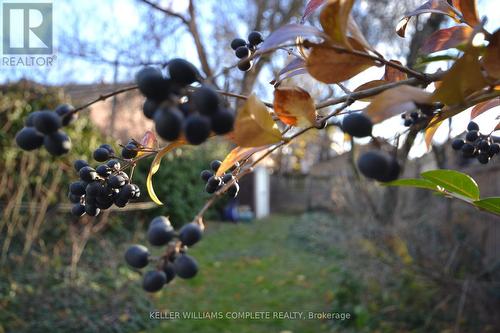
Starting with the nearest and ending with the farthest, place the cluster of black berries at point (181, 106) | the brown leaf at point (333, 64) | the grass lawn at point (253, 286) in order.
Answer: the cluster of black berries at point (181, 106), the brown leaf at point (333, 64), the grass lawn at point (253, 286)

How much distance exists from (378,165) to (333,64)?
0.15m

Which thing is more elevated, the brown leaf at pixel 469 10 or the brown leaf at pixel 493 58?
the brown leaf at pixel 469 10

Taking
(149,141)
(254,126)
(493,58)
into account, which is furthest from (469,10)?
(149,141)

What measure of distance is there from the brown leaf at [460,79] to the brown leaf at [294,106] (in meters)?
0.17

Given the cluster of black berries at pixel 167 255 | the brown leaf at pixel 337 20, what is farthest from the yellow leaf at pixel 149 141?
the brown leaf at pixel 337 20

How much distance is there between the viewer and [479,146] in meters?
0.87

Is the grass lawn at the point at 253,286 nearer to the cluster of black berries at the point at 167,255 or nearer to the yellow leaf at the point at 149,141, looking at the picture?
the yellow leaf at the point at 149,141

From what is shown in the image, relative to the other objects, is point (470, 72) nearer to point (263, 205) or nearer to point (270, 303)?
point (270, 303)

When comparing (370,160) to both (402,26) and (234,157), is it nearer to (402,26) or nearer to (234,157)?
(234,157)

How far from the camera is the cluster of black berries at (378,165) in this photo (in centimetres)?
42

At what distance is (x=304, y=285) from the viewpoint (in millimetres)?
5863

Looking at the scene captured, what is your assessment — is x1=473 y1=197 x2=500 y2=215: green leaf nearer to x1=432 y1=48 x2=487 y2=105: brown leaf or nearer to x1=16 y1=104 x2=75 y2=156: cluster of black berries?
x1=432 y1=48 x2=487 y2=105: brown leaf

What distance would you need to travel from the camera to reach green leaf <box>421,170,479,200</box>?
2.59 ft

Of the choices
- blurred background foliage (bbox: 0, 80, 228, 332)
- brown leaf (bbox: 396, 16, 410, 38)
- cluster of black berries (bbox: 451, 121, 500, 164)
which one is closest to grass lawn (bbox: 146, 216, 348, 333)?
blurred background foliage (bbox: 0, 80, 228, 332)
